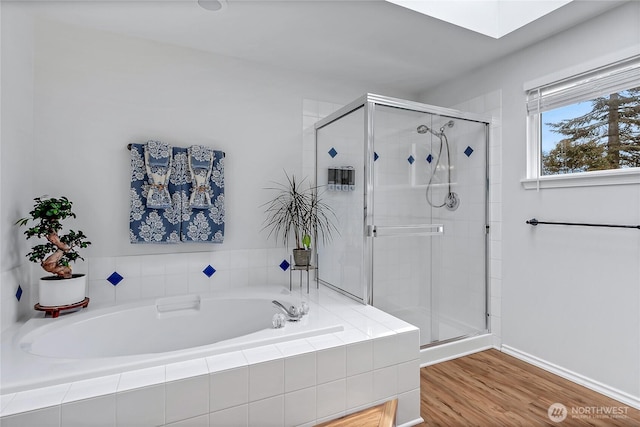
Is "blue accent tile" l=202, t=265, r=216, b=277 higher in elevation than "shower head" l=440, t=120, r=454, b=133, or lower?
lower

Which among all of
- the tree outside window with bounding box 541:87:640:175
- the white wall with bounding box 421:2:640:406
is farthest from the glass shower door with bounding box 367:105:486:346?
the tree outside window with bounding box 541:87:640:175

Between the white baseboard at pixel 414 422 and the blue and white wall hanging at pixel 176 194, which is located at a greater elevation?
the blue and white wall hanging at pixel 176 194

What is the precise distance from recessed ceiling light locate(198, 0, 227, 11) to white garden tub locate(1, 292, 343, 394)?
1909 mm

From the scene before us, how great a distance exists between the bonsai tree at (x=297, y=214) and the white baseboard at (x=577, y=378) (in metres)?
1.70

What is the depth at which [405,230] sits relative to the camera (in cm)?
248

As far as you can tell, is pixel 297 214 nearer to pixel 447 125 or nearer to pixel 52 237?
pixel 447 125

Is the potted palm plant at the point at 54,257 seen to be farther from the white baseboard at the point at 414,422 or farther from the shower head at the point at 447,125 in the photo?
the shower head at the point at 447,125

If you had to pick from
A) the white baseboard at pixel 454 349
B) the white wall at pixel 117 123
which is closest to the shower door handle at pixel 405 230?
the white baseboard at pixel 454 349

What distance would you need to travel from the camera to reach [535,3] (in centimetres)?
214

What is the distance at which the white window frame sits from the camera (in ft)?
6.50

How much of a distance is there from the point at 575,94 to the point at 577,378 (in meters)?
1.89

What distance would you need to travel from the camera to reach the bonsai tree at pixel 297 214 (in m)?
2.80

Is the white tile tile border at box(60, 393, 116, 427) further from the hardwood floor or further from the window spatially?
the window

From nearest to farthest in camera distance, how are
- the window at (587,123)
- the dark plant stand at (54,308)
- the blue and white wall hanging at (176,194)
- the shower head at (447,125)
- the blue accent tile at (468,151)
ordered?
the dark plant stand at (54,308) → the window at (587,123) → the blue and white wall hanging at (176,194) → the shower head at (447,125) → the blue accent tile at (468,151)
